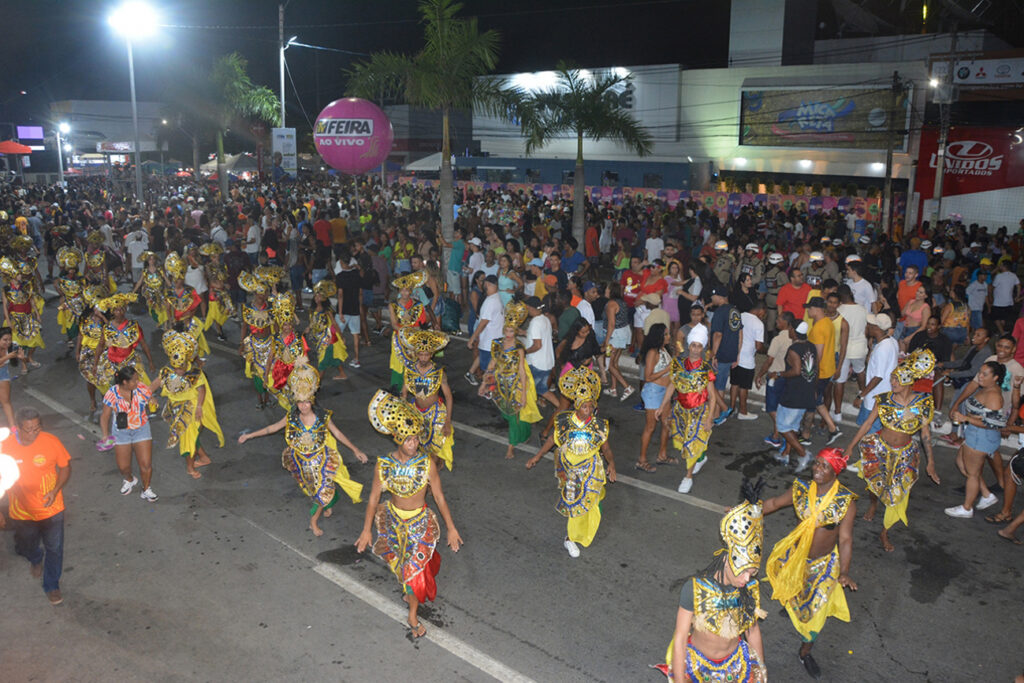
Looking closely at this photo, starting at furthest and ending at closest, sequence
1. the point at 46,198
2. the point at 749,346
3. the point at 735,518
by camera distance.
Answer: the point at 46,198, the point at 749,346, the point at 735,518

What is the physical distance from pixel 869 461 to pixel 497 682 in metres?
3.68

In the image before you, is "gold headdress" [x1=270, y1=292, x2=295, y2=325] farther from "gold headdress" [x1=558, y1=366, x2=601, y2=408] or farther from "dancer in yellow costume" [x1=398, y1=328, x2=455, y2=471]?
"gold headdress" [x1=558, y1=366, x2=601, y2=408]

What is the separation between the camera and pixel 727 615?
3930 mm

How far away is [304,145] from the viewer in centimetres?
6662

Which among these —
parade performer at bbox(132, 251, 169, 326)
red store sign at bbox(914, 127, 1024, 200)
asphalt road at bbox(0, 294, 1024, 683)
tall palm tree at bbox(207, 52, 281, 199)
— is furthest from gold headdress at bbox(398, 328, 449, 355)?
tall palm tree at bbox(207, 52, 281, 199)

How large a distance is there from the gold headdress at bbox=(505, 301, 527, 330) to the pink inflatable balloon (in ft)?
36.6

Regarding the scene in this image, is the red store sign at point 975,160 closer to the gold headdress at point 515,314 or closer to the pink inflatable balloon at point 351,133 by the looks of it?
the pink inflatable balloon at point 351,133

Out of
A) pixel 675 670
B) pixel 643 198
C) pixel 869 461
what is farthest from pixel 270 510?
pixel 643 198

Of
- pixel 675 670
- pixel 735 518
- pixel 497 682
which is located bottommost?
pixel 497 682

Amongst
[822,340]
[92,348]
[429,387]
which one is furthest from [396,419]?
[92,348]

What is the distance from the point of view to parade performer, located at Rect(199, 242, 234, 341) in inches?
536

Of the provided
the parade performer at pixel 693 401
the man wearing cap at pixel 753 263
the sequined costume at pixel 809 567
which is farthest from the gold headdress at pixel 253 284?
the man wearing cap at pixel 753 263

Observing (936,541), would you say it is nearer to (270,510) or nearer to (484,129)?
(270,510)

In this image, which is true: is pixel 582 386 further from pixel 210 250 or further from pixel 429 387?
pixel 210 250
